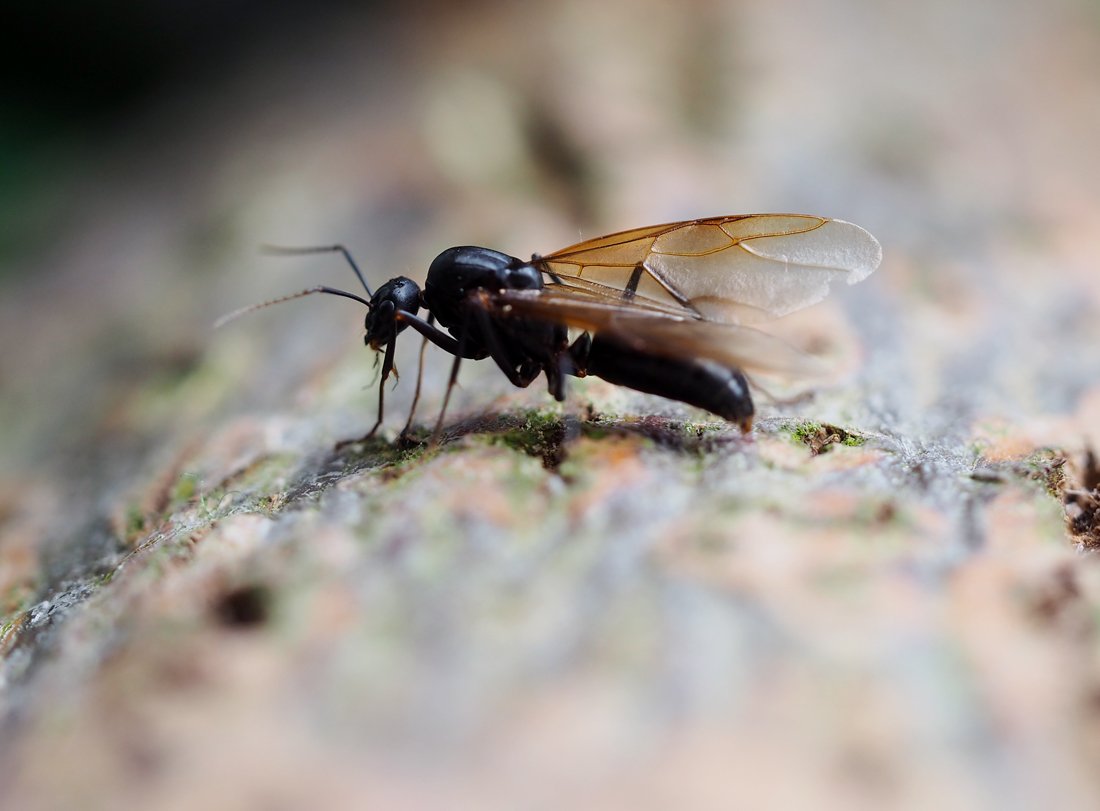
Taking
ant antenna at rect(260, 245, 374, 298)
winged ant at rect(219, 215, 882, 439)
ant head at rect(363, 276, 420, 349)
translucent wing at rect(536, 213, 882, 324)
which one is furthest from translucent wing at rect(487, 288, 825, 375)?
ant antenna at rect(260, 245, 374, 298)

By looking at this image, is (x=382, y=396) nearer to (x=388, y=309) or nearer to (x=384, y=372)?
(x=384, y=372)

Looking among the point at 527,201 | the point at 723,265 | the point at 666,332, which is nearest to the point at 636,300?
the point at 723,265

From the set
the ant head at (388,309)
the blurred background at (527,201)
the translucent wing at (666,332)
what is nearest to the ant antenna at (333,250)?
the ant head at (388,309)

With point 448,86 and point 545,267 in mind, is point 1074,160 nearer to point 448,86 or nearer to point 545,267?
point 545,267

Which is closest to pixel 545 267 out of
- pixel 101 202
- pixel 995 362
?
pixel 995 362

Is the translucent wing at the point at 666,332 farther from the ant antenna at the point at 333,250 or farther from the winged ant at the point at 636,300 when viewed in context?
the ant antenna at the point at 333,250
